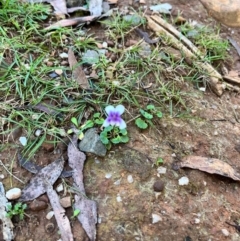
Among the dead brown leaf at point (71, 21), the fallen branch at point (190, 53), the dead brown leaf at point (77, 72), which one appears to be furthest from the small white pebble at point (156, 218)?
the dead brown leaf at point (71, 21)

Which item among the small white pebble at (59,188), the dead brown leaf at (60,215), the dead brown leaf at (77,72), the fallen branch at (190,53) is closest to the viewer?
the dead brown leaf at (60,215)

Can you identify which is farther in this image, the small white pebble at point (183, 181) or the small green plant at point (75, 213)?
the small white pebble at point (183, 181)

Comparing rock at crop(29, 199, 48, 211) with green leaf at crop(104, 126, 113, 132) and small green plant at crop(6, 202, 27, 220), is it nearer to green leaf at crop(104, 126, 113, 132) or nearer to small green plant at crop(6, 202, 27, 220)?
small green plant at crop(6, 202, 27, 220)

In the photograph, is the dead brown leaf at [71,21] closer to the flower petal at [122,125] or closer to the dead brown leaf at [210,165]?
the flower petal at [122,125]

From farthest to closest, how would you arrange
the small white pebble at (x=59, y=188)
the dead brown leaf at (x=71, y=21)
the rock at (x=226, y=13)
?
the rock at (x=226, y=13) → the dead brown leaf at (x=71, y=21) → the small white pebble at (x=59, y=188)

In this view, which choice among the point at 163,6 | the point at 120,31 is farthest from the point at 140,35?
the point at 163,6

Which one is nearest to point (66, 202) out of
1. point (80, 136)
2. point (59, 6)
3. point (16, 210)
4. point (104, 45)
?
point (16, 210)

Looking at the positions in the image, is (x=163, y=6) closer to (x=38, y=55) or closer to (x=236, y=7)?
(x=236, y=7)
